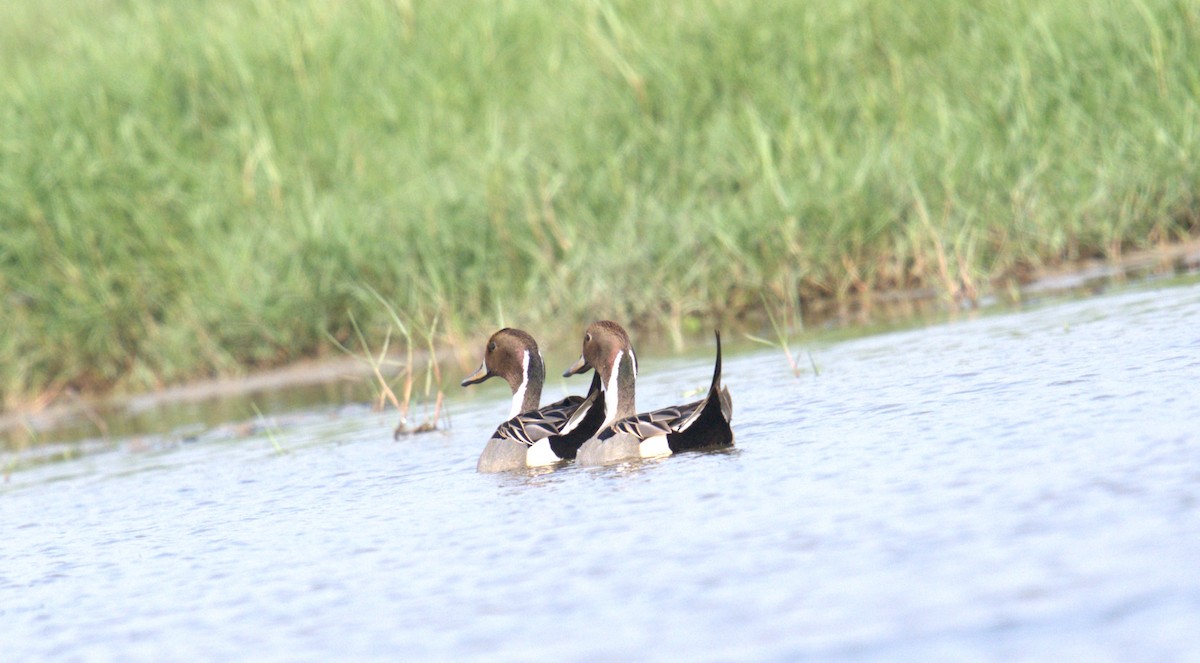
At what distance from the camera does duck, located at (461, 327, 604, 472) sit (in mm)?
6777

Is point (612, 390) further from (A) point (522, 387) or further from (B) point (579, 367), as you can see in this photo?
(A) point (522, 387)

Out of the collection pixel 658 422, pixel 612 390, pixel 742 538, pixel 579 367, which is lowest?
pixel 742 538

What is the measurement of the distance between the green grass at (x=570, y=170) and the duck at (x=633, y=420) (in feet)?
9.07

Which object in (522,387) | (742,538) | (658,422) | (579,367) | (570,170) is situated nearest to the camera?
(742,538)

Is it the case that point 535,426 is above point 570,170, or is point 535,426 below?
below

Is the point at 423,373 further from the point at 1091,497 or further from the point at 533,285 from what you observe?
the point at 1091,497

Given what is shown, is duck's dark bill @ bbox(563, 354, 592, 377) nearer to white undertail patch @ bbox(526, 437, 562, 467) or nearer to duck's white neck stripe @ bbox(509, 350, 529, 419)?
duck's white neck stripe @ bbox(509, 350, 529, 419)

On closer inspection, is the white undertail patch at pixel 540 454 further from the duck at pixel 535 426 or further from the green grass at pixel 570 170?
the green grass at pixel 570 170

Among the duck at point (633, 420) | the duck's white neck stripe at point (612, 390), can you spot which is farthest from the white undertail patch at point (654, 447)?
the duck's white neck stripe at point (612, 390)

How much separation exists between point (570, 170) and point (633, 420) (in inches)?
205

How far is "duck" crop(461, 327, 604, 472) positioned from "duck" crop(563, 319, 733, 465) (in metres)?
0.11

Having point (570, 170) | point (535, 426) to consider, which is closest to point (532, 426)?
point (535, 426)

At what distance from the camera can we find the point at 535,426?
6.88 metres

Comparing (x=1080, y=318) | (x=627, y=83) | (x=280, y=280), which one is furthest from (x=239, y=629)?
(x=627, y=83)
